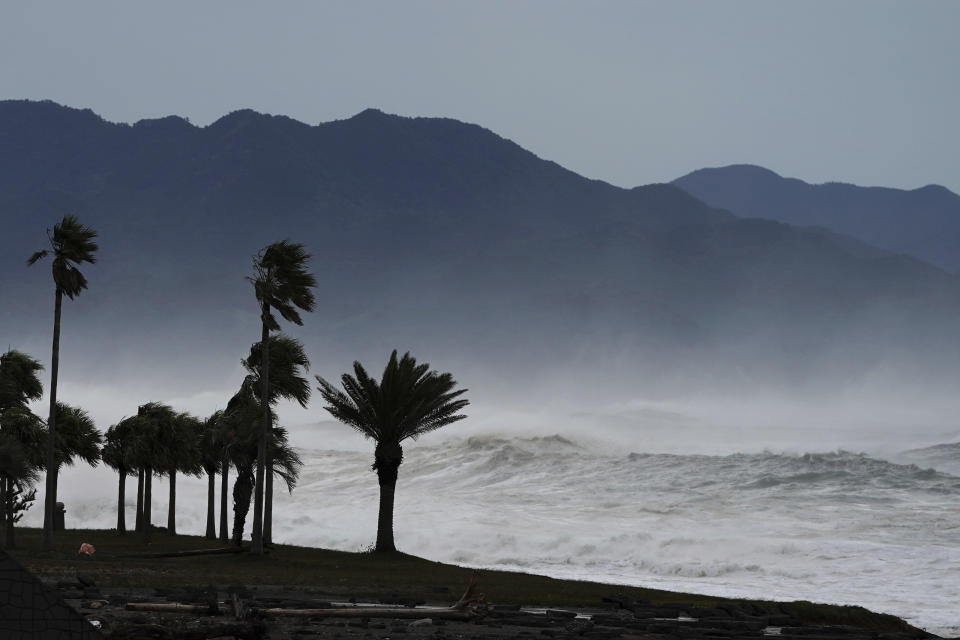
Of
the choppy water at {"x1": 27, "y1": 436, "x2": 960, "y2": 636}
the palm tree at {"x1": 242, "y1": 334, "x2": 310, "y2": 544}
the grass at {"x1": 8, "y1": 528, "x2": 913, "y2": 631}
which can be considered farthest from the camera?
the choppy water at {"x1": 27, "y1": 436, "x2": 960, "y2": 636}

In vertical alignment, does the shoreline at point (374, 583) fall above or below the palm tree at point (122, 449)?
below

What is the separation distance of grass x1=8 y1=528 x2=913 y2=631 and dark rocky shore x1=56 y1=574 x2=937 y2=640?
3.43 ft

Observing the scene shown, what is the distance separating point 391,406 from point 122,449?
Result: 15.4 metres

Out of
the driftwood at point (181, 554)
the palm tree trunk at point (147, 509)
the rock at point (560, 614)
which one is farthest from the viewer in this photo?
the palm tree trunk at point (147, 509)

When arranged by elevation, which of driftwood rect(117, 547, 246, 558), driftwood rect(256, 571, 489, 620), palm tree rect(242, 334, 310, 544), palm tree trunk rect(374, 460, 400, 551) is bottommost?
driftwood rect(256, 571, 489, 620)

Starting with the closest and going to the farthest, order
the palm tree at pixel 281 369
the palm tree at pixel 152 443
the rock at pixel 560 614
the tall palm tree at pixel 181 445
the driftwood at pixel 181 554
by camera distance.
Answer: the rock at pixel 560 614 → the driftwood at pixel 181 554 → the palm tree at pixel 281 369 → the palm tree at pixel 152 443 → the tall palm tree at pixel 181 445

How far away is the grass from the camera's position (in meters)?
25.0

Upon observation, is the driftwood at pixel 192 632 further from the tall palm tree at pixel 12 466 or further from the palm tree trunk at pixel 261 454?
the tall palm tree at pixel 12 466

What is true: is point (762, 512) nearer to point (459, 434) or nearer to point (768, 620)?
point (768, 620)

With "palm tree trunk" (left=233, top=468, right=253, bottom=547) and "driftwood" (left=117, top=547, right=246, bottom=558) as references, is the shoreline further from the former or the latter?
"palm tree trunk" (left=233, top=468, right=253, bottom=547)

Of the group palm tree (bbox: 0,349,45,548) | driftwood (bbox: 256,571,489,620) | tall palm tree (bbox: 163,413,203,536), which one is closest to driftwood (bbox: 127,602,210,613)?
driftwood (bbox: 256,571,489,620)

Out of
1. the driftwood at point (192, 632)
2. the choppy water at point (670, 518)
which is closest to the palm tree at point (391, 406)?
the choppy water at point (670, 518)

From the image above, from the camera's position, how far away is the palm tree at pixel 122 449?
157 feet

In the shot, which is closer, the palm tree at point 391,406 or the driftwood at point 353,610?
the driftwood at point 353,610
